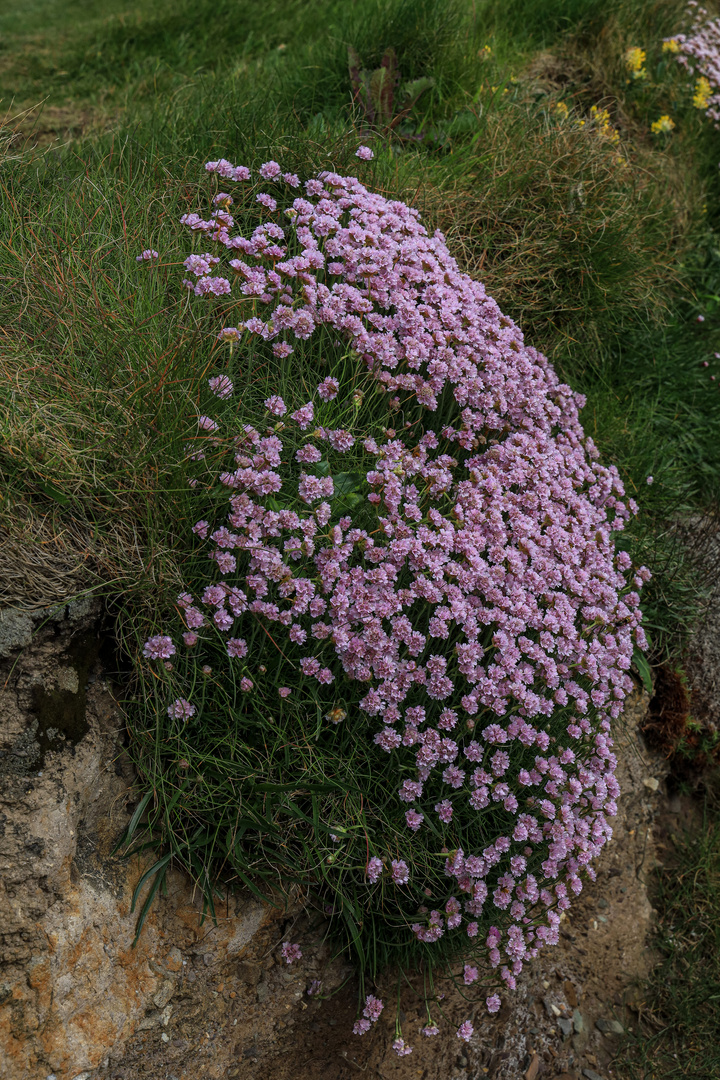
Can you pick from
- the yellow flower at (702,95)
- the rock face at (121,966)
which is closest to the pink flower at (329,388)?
the rock face at (121,966)

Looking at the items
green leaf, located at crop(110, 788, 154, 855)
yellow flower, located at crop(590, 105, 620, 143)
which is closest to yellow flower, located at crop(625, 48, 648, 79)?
yellow flower, located at crop(590, 105, 620, 143)

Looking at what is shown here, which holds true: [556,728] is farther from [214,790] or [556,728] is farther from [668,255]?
[668,255]

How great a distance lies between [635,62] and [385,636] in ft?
16.8

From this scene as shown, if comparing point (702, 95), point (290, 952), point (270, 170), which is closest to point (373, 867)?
point (290, 952)

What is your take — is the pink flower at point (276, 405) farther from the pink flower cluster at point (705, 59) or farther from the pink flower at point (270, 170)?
the pink flower cluster at point (705, 59)

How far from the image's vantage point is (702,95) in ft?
18.1

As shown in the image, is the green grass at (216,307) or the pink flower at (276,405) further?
the pink flower at (276,405)

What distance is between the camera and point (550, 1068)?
2.81 m

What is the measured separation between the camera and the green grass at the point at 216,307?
7.63ft

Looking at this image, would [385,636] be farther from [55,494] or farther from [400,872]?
[55,494]

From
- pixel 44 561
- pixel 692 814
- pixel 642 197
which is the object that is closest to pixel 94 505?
pixel 44 561

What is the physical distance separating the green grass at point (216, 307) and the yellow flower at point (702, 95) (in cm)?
16

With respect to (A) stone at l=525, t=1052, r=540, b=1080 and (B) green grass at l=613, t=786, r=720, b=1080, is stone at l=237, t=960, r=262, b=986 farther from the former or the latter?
(B) green grass at l=613, t=786, r=720, b=1080

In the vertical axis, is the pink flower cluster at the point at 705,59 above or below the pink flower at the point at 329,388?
above
